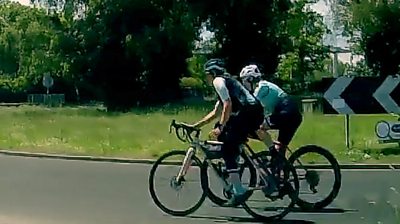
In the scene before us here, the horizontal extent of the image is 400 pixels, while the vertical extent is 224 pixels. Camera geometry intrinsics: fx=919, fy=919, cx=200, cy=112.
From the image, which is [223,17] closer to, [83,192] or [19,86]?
[83,192]

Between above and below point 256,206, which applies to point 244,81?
above

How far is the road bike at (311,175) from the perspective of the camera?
36.2 ft

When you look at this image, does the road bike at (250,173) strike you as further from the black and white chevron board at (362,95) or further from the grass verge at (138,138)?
the black and white chevron board at (362,95)

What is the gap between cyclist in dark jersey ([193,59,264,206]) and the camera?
1044cm

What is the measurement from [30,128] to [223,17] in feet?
63.6

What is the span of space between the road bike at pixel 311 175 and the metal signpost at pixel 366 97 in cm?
796

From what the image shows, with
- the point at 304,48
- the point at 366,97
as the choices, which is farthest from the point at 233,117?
the point at 304,48

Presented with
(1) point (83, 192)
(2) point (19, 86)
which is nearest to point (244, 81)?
(1) point (83, 192)

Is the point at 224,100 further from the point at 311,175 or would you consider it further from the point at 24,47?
the point at 24,47

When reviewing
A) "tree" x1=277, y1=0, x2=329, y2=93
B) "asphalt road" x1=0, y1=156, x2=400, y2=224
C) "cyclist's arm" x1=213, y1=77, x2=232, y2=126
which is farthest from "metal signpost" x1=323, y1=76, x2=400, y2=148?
"tree" x1=277, y1=0, x2=329, y2=93

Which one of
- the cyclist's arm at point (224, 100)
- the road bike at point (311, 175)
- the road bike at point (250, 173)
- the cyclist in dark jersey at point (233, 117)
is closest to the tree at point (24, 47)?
the road bike at point (311, 175)

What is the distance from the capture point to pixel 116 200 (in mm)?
12672

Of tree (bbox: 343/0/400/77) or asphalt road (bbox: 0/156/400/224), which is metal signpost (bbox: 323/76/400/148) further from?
tree (bbox: 343/0/400/77)

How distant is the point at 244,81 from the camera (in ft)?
36.5
